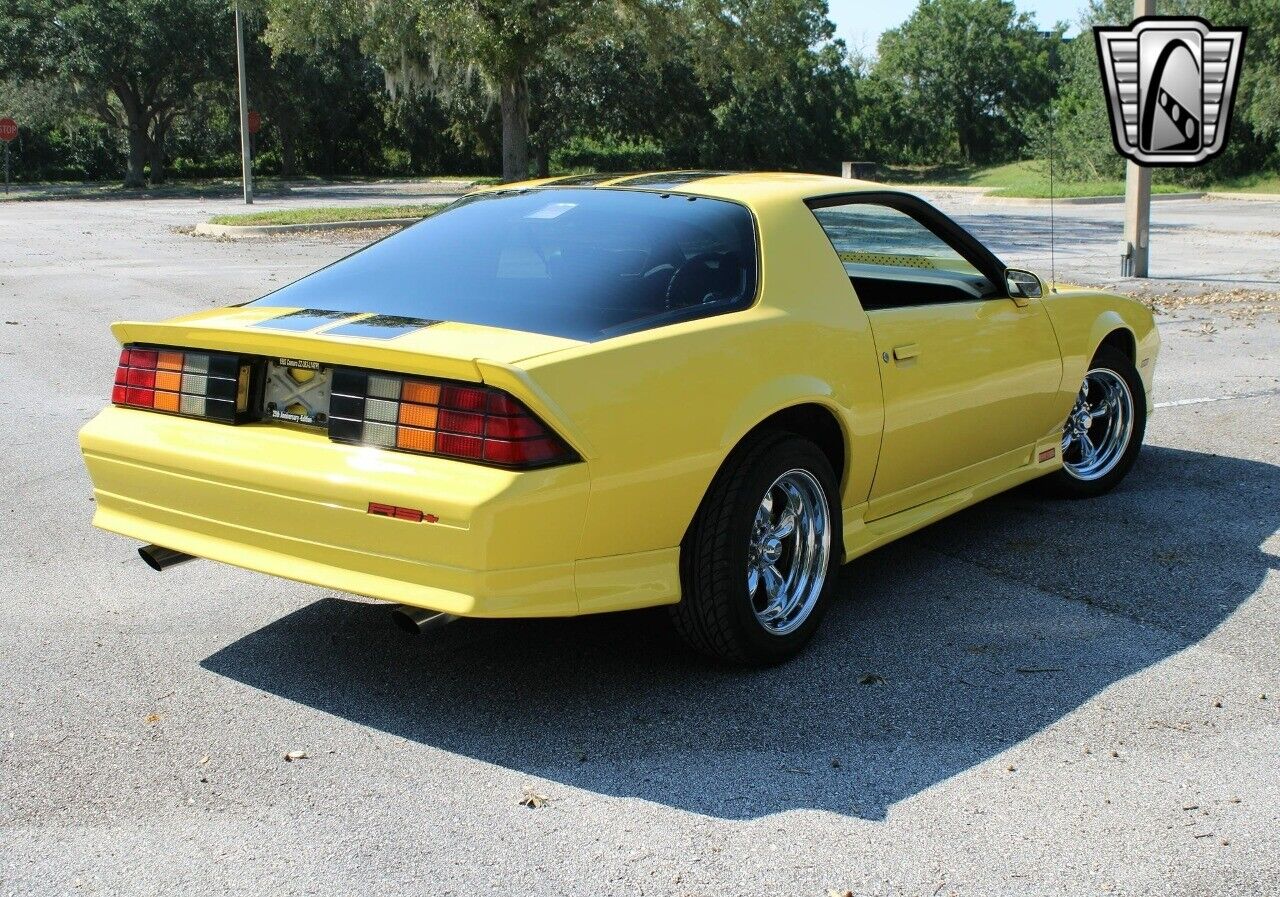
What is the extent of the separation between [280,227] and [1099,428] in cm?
1974

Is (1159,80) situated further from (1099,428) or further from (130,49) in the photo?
(130,49)

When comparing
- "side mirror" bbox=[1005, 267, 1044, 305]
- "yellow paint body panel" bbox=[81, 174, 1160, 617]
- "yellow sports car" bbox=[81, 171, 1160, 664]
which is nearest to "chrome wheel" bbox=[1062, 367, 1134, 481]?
"side mirror" bbox=[1005, 267, 1044, 305]

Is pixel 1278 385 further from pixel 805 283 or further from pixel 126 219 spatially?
pixel 126 219

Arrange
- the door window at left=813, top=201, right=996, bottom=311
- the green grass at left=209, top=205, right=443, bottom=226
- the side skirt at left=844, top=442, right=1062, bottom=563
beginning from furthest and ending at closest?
the green grass at left=209, top=205, right=443, bottom=226 → the door window at left=813, top=201, right=996, bottom=311 → the side skirt at left=844, top=442, right=1062, bottom=563

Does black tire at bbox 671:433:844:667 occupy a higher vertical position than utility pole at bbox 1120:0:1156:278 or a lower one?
lower

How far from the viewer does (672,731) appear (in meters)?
3.83

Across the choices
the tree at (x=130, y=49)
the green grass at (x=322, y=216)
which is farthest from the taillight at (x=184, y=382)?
the tree at (x=130, y=49)

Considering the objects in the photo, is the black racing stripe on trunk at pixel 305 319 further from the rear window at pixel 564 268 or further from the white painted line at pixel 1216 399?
the white painted line at pixel 1216 399

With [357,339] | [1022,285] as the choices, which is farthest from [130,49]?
[357,339]

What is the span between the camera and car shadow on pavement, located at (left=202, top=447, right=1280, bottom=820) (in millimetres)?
3617

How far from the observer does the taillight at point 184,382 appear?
3977mm

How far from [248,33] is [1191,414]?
4572cm

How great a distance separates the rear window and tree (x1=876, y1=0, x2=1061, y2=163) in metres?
59.9

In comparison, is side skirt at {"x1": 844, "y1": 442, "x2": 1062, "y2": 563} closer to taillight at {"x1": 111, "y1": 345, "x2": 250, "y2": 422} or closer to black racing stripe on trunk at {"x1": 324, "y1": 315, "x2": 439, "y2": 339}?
black racing stripe on trunk at {"x1": 324, "y1": 315, "x2": 439, "y2": 339}
